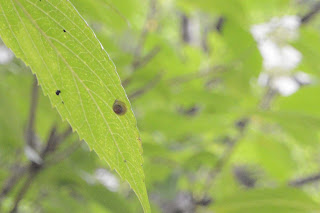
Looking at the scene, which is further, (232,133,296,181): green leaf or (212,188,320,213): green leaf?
(232,133,296,181): green leaf

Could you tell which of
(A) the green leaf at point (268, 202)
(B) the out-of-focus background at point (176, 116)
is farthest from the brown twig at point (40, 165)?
(A) the green leaf at point (268, 202)

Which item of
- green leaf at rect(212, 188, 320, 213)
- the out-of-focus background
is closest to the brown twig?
the out-of-focus background

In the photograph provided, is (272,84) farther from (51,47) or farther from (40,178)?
(51,47)

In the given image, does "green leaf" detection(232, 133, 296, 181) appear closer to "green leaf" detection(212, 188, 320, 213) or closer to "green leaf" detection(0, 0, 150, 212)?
"green leaf" detection(212, 188, 320, 213)

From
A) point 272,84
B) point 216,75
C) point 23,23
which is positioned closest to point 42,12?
point 23,23

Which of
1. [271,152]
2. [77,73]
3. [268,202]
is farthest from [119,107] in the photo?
[271,152]

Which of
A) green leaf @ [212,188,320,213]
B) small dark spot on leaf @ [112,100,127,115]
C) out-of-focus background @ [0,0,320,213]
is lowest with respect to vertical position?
small dark spot on leaf @ [112,100,127,115]

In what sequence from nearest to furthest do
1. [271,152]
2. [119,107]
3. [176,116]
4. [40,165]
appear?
[119,107], [40,165], [176,116], [271,152]

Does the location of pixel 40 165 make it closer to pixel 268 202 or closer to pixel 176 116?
pixel 176 116
